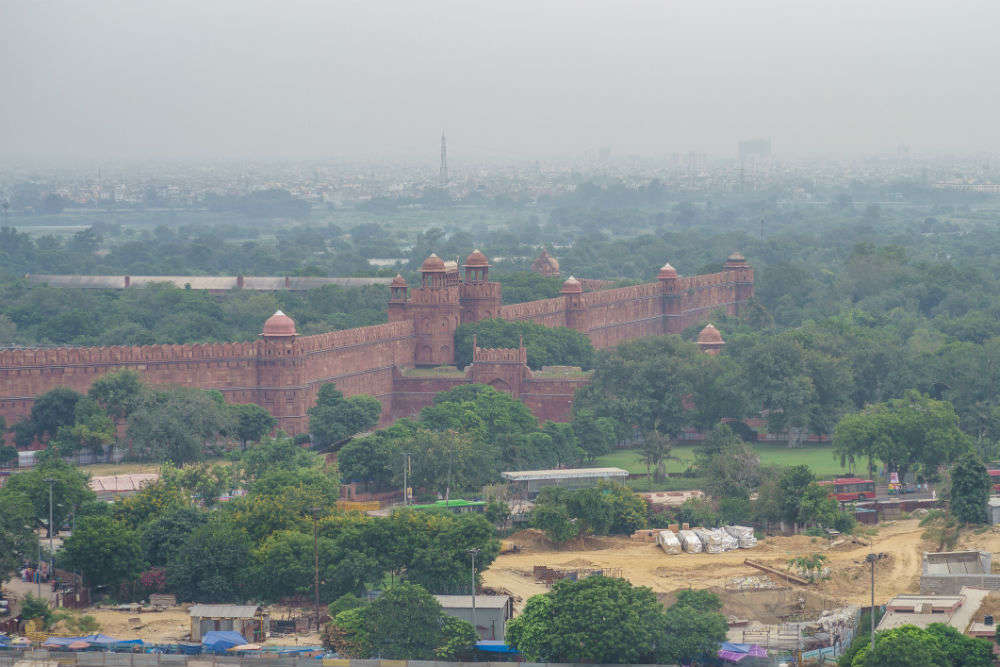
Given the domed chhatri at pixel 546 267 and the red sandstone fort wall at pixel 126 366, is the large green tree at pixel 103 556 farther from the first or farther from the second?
the domed chhatri at pixel 546 267

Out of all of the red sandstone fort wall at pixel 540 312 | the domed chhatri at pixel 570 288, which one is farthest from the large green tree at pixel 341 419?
the domed chhatri at pixel 570 288

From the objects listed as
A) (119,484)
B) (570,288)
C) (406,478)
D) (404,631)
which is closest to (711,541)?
(406,478)

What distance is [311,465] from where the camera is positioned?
2464 inches

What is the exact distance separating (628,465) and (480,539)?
20360mm

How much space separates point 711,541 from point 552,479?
386 inches

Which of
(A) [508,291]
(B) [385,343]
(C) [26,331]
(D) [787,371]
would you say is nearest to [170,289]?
(C) [26,331]

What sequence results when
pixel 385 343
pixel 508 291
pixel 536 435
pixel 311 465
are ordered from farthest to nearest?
1. pixel 508 291
2. pixel 385 343
3. pixel 536 435
4. pixel 311 465

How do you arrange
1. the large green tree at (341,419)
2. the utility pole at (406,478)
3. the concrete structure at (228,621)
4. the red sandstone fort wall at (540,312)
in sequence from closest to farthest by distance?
the concrete structure at (228,621), the utility pole at (406,478), the large green tree at (341,419), the red sandstone fort wall at (540,312)

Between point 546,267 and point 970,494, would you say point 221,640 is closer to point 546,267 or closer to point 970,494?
point 970,494

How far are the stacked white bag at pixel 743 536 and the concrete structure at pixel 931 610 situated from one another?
8122mm

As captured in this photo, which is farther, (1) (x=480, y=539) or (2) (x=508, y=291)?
(2) (x=508, y=291)

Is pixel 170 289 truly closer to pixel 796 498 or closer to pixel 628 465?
pixel 628 465

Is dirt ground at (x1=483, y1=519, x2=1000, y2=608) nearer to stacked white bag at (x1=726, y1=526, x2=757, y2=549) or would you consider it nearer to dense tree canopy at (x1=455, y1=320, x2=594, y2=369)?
stacked white bag at (x1=726, y1=526, x2=757, y2=549)

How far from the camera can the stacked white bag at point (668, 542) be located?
54094 millimetres
